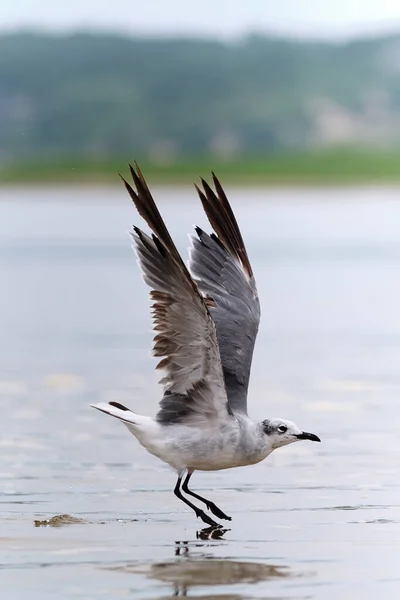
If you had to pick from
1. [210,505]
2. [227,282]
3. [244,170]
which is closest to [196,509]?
[210,505]

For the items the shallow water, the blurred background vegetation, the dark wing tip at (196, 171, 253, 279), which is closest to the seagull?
the shallow water

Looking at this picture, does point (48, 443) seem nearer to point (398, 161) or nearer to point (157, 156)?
point (398, 161)

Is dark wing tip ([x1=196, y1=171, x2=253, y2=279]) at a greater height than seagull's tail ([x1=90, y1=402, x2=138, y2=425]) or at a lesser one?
greater

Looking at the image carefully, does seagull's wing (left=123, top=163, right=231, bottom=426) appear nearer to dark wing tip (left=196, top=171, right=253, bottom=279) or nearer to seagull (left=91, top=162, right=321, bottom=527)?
seagull (left=91, top=162, right=321, bottom=527)

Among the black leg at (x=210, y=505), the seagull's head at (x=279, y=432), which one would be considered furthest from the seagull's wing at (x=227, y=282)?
the black leg at (x=210, y=505)

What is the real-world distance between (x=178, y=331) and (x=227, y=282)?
6.03 ft

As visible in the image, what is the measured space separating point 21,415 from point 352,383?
3205 millimetres

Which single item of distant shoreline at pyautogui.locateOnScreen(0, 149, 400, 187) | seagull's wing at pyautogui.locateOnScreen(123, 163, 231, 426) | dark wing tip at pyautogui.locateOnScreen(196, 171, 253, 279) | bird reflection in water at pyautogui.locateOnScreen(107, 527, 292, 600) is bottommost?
bird reflection in water at pyautogui.locateOnScreen(107, 527, 292, 600)

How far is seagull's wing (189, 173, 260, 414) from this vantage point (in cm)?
1053

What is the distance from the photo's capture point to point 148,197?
910cm

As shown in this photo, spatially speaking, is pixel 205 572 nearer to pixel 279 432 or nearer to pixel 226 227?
pixel 279 432

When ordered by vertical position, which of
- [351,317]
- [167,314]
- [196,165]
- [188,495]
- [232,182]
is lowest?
[188,495]

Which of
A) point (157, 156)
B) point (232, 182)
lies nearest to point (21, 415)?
point (232, 182)

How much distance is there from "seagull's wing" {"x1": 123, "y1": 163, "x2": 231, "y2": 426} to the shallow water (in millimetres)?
617
